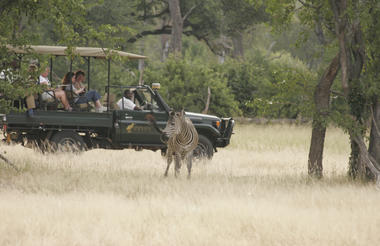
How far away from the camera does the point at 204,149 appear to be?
49.8 feet

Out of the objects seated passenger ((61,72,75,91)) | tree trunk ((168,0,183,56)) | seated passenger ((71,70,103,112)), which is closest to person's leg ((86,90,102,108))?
seated passenger ((71,70,103,112))

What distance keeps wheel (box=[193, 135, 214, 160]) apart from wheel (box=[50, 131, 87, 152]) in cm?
236

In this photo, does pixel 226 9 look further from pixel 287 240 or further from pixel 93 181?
pixel 287 240

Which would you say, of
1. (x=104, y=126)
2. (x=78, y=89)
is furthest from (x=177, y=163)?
(x=78, y=89)

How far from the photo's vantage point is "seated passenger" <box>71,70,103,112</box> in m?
15.2

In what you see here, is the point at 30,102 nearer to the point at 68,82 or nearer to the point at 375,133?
the point at 68,82

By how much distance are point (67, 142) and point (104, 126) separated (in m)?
0.86

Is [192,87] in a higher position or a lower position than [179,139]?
higher

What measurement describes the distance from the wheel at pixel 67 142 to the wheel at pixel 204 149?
236cm

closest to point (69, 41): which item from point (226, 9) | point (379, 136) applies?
point (379, 136)

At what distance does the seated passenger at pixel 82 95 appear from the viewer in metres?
15.2

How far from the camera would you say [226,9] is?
125 ft

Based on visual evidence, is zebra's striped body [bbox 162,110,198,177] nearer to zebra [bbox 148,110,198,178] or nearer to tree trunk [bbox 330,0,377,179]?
zebra [bbox 148,110,198,178]

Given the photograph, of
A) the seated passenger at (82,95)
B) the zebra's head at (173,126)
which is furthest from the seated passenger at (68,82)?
the zebra's head at (173,126)
